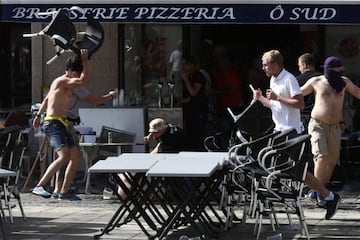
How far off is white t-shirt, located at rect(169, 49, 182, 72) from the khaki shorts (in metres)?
4.06

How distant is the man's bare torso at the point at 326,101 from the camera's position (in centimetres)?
962

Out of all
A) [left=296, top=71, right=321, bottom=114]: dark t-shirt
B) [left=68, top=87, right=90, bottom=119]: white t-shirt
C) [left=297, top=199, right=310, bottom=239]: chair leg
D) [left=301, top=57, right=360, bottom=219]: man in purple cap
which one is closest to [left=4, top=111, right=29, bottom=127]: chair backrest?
[left=68, top=87, right=90, bottom=119]: white t-shirt

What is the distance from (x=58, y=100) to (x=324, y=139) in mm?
3114

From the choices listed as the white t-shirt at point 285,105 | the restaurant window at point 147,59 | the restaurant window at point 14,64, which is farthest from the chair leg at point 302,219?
the restaurant window at point 14,64

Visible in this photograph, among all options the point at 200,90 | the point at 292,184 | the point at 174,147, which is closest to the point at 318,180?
the point at 292,184

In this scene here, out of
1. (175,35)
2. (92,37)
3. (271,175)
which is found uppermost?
(175,35)

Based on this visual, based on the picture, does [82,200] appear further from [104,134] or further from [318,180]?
[318,180]

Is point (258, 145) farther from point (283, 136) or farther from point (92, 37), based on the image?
point (92, 37)

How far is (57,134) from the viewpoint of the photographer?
1022 cm

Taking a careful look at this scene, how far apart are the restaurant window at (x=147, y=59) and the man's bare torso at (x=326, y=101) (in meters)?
3.70

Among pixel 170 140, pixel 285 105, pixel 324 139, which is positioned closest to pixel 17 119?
pixel 170 140

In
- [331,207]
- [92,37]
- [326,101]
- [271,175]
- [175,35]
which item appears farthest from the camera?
[175,35]

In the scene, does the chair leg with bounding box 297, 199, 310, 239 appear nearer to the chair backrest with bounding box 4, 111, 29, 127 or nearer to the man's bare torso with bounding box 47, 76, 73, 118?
the man's bare torso with bounding box 47, 76, 73, 118

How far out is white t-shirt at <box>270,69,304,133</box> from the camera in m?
8.73
